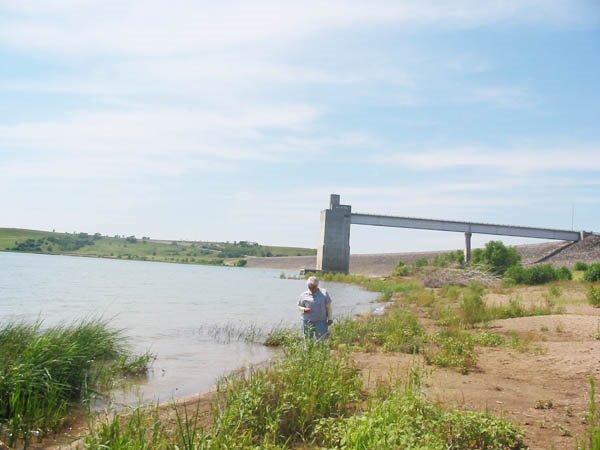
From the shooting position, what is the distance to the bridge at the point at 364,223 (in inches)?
3425

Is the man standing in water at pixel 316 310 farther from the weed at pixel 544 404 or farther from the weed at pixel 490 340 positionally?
the weed at pixel 490 340

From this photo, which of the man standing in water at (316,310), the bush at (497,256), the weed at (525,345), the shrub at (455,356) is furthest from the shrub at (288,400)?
the bush at (497,256)

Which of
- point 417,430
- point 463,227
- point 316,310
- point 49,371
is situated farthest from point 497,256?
point 417,430

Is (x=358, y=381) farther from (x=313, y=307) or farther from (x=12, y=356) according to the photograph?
(x=12, y=356)

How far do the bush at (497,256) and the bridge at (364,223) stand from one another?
29560 millimetres

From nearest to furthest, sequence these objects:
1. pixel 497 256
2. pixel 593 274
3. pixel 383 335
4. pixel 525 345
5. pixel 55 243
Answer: pixel 525 345 < pixel 383 335 < pixel 593 274 < pixel 497 256 < pixel 55 243

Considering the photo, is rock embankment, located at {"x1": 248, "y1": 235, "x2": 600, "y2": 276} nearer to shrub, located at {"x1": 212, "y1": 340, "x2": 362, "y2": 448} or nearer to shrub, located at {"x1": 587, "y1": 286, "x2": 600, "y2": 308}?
shrub, located at {"x1": 587, "y1": 286, "x2": 600, "y2": 308}

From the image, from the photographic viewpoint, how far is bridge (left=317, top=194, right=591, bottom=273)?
87.0 metres

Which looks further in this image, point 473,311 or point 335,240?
point 335,240

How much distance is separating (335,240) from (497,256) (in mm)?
33243

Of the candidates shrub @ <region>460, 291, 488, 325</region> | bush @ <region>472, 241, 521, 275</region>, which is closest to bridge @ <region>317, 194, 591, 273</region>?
bush @ <region>472, 241, 521, 275</region>

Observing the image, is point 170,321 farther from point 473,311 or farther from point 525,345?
point 525,345

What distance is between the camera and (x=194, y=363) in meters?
12.6

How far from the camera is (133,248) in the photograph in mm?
147750
